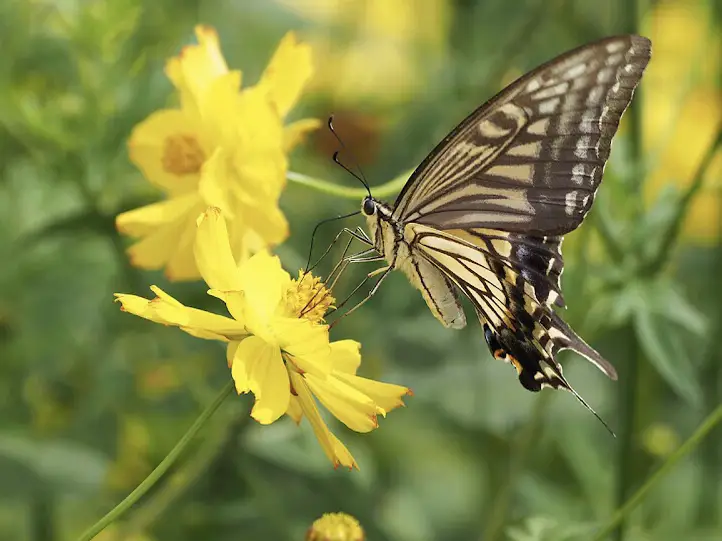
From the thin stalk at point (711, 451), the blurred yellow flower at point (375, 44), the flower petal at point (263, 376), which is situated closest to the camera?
the flower petal at point (263, 376)

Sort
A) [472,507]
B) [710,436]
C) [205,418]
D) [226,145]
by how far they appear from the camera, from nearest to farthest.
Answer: [205,418] → [226,145] → [710,436] → [472,507]

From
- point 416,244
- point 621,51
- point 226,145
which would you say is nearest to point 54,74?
point 226,145

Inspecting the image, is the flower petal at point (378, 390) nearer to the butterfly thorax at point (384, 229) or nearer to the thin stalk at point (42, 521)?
the butterfly thorax at point (384, 229)

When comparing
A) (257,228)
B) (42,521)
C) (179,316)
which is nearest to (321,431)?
(179,316)

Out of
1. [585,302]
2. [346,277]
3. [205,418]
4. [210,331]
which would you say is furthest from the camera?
[346,277]

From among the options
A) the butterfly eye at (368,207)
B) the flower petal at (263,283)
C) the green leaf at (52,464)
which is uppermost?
the flower petal at (263,283)

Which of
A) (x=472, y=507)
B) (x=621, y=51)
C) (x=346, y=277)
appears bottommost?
(x=472, y=507)

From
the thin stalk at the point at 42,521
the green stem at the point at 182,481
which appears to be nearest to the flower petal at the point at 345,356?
the green stem at the point at 182,481

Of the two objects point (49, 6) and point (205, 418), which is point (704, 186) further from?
point (49, 6)

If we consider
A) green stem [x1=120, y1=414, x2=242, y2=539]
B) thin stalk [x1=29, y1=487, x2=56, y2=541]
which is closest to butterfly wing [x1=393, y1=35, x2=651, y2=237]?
green stem [x1=120, y1=414, x2=242, y2=539]
